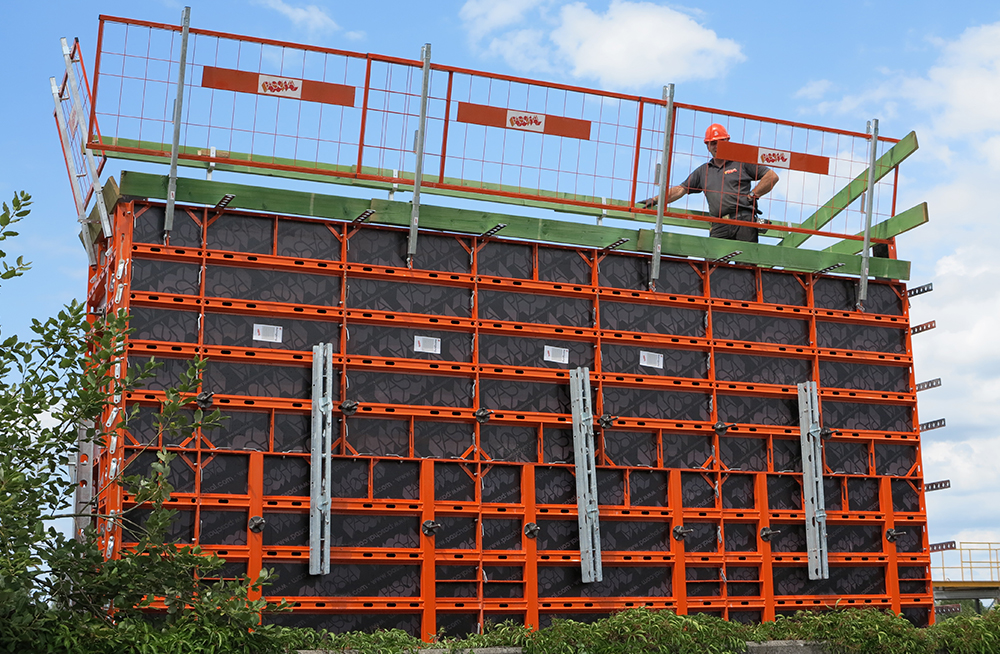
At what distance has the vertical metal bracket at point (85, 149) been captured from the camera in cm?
1293

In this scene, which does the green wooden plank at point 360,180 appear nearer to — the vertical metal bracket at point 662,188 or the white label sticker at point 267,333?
A: the vertical metal bracket at point 662,188

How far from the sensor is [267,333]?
42.1ft

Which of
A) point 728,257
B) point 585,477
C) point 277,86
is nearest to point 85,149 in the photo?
point 277,86

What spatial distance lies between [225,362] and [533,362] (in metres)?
3.86

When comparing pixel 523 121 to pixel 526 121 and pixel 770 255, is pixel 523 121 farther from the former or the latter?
pixel 770 255

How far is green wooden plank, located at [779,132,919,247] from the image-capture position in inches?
643

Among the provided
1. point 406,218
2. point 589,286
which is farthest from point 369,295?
point 589,286

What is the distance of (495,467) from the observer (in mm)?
13406

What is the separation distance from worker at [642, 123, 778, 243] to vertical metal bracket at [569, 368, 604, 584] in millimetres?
3576

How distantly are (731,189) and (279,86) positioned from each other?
6852 millimetres

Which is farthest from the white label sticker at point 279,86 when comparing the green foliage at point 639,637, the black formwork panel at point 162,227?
the green foliage at point 639,637

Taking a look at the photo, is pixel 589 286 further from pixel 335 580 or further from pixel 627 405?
pixel 335 580

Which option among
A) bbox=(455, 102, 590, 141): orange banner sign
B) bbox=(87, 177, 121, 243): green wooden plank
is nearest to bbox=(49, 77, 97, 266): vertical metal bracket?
bbox=(87, 177, 121, 243): green wooden plank

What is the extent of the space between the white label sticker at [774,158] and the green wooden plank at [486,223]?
1258 millimetres
